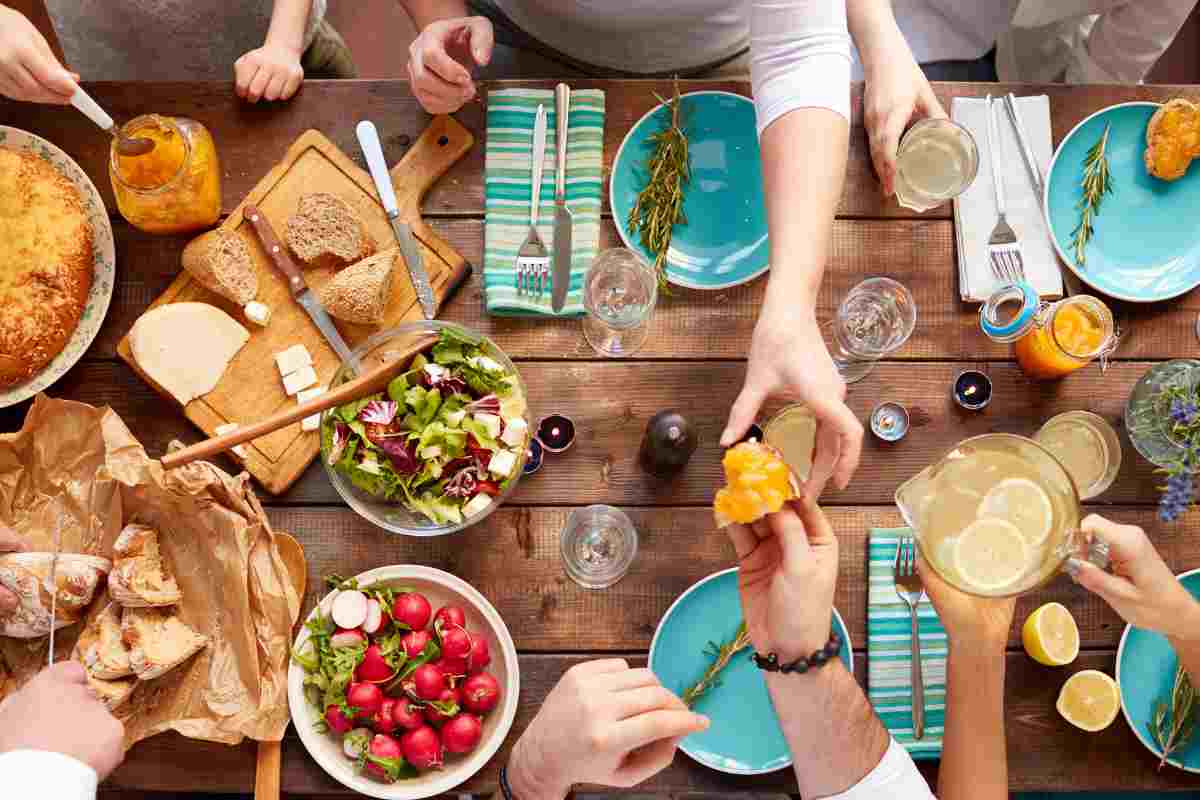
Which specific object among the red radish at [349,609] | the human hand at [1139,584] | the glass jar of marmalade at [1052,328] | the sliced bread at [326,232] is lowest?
the red radish at [349,609]

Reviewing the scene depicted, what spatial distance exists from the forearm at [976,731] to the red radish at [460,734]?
2.78ft

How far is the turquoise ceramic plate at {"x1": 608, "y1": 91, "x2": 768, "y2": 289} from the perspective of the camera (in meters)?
1.71

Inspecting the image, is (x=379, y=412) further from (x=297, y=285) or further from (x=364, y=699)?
(x=364, y=699)

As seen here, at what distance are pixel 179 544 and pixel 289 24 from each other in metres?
1.14

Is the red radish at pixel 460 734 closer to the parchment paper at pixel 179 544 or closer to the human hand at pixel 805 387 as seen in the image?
the parchment paper at pixel 179 544

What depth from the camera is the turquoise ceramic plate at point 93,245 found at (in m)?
1.65

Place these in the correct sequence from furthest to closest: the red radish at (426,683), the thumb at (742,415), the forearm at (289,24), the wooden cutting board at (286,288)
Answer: the forearm at (289,24)
the wooden cutting board at (286,288)
the red radish at (426,683)
the thumb at (742,415)

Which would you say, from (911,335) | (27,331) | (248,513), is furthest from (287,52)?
(911,335)

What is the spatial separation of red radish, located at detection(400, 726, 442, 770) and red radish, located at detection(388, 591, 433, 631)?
186mm

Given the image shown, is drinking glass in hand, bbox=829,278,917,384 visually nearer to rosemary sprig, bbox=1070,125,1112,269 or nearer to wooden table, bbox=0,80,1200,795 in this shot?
wooden table, bbox=0,80,1200,795

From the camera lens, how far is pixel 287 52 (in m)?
1.77

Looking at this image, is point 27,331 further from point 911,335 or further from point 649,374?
point 911,335

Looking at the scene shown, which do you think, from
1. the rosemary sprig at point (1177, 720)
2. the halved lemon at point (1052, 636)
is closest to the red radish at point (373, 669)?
the halved lemon at point (1052, 636)

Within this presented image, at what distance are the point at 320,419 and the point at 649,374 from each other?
0.65 metres
